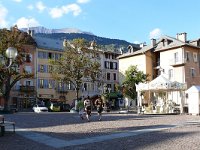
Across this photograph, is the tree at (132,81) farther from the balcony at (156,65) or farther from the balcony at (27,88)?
the balcony at (27,88)

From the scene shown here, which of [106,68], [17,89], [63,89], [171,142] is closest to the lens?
[171,142]

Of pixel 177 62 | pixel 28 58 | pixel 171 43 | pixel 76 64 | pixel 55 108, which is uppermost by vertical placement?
pixel 171 43

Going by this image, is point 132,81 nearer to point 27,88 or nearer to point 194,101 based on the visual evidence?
A: point 194,101

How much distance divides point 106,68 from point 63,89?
13.1m

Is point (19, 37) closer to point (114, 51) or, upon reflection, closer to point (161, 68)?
point (161, 68)

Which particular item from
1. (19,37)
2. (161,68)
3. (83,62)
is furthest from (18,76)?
(161,68)

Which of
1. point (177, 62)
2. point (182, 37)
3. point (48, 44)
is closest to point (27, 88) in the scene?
point (48, 44)

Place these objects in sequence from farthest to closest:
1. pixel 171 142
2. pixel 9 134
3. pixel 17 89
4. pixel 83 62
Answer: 1. pixel 17 89
2. pixel 83 62
3. pixel 9 134
4. pixel 171 142

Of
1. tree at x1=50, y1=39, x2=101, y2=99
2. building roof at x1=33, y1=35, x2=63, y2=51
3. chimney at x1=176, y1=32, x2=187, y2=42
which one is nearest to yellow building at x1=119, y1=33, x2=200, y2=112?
chimney at x1=176, y1=32, x2=187, y2=42

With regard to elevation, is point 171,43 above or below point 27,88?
above

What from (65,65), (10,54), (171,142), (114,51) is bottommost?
(171,142)

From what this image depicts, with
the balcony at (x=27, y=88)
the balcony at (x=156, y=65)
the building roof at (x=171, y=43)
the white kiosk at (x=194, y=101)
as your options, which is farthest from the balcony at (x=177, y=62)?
the balcony at (x=27, y=88)

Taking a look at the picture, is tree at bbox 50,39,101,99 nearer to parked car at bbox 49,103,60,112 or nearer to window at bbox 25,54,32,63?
parked car at bbox 49,103,60,112

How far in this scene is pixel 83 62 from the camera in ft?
187
